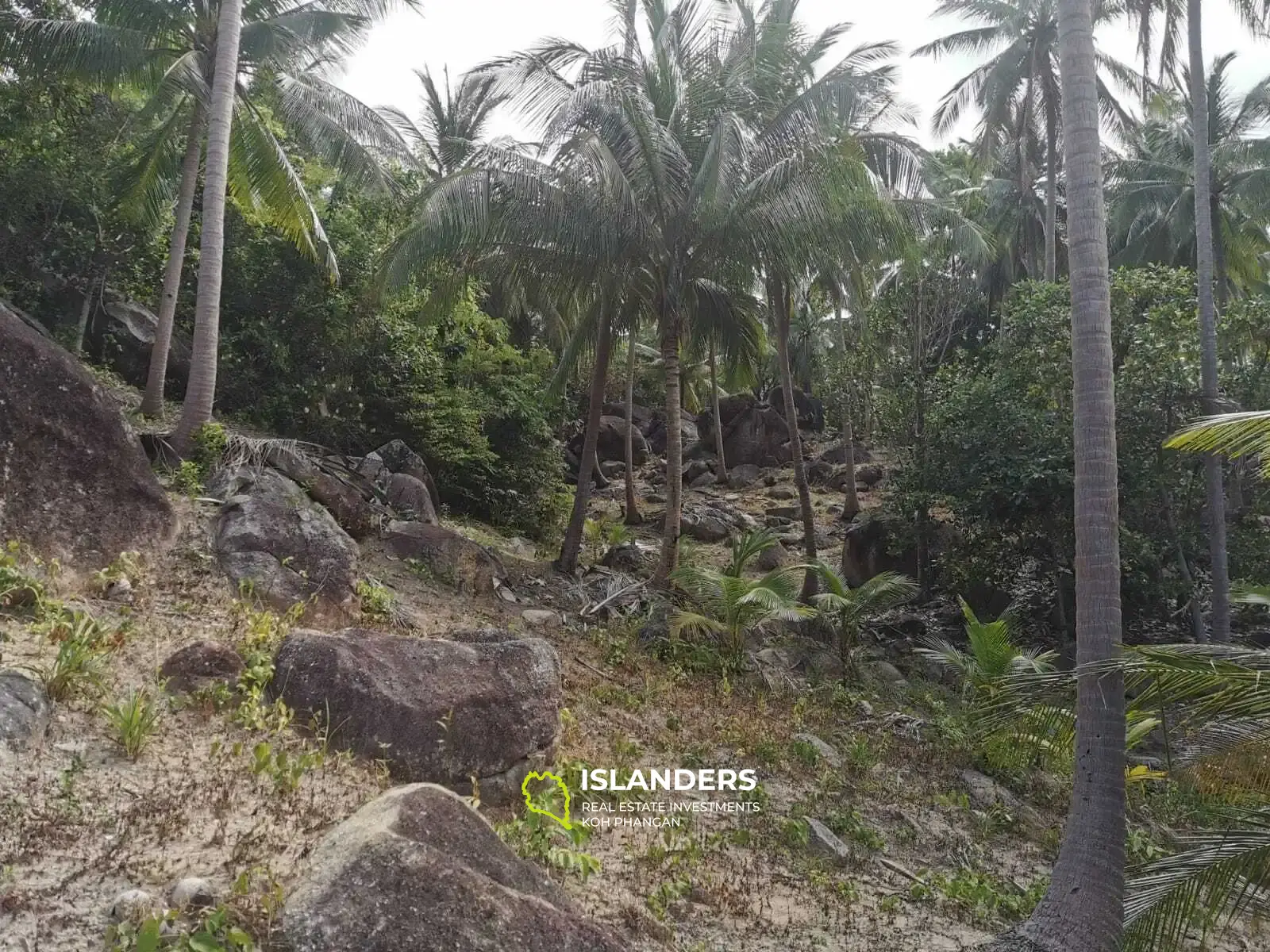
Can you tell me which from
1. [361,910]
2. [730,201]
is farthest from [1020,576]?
[361,910]

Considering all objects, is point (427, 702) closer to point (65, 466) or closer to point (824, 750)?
point (65, 466)

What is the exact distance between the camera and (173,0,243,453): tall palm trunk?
9.79 meters

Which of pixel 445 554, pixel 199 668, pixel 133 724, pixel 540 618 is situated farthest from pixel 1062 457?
pixel 133 724

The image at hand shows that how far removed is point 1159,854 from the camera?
7.73 m

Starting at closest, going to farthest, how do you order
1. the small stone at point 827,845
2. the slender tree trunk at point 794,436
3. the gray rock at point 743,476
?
the small stone at point 827,845 → the slender tree trunk at point 794,436 → the gray rock at point 743,476

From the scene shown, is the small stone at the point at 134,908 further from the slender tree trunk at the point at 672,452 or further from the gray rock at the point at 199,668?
the slender tree trunk at the point at 672,452

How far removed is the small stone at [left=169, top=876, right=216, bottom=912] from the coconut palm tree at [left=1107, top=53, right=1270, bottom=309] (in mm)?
22944

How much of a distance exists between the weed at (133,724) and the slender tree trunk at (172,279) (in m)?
8.21

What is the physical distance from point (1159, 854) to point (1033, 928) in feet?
10.8

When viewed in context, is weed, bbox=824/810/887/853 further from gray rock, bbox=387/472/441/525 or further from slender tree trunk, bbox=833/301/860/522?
slender tree trunk, bbox=833/301/860/522

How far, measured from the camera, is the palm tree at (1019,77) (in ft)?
67.2

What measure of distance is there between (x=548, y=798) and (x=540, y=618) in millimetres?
5189

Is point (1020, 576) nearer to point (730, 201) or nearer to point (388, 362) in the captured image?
point (730, 201)

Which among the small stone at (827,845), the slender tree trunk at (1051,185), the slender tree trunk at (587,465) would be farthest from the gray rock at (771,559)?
the small stone at (827,845)
